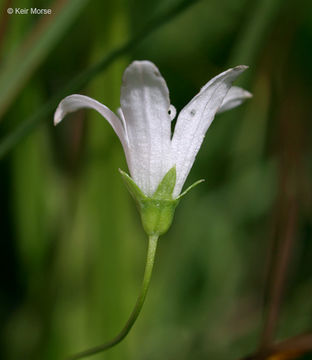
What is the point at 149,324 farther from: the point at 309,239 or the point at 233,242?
the point at 309,239

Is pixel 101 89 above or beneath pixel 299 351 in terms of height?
above

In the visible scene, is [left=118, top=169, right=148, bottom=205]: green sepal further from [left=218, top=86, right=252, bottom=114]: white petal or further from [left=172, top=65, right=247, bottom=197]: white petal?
[left=218, top=86, right=252, bottom=114]: white petal

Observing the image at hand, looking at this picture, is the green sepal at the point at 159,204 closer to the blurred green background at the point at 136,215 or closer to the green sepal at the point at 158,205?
the green sepal at the point at 158,205

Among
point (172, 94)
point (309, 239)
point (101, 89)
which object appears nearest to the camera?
point (101, 89)

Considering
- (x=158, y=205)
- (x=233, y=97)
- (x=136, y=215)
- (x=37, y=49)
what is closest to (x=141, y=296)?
(x=158, y=205)

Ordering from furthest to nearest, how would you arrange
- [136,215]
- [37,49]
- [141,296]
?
[136,215], [37,49], [141,296]

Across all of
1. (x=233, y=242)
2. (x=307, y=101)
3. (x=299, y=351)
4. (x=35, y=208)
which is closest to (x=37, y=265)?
(x=35, y=208)

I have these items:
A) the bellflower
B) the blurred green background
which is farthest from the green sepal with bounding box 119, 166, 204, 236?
the blurred green background

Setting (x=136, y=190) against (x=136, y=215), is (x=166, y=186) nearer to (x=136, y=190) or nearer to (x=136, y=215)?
(x=136, y=190)
